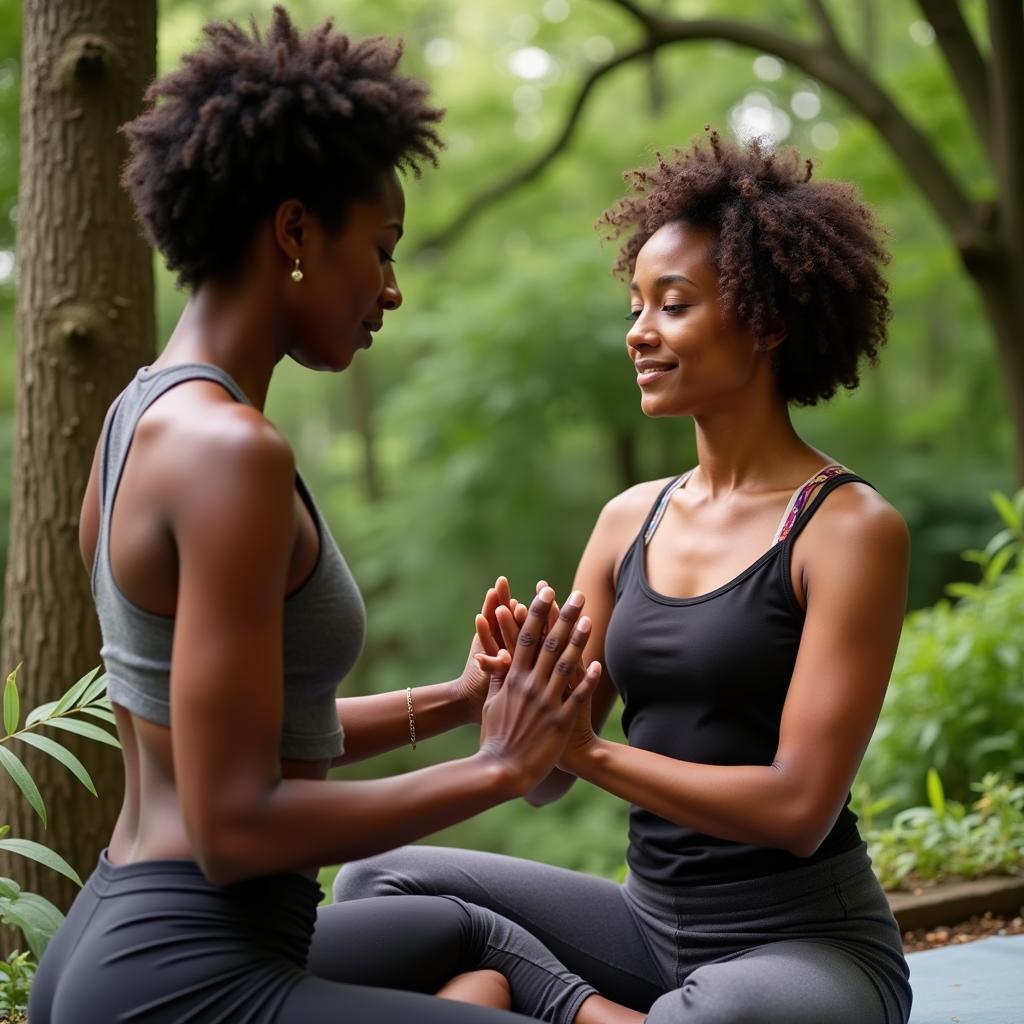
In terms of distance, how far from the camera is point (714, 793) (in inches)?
87.3

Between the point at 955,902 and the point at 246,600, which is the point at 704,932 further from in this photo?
the point at 955,902

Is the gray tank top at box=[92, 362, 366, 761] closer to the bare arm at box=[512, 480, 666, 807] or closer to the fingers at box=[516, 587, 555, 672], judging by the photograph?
the fingers at box=[516, 587, 555, 672]

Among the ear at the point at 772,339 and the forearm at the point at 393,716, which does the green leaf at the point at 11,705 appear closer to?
the forearm at the point at 393,716

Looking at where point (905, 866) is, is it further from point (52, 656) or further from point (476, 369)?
point (476, 369)

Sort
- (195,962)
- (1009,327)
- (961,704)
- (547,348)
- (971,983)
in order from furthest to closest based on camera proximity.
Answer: (547,348) < (1009,327) < (961,704) < (971,983) < (195,962)

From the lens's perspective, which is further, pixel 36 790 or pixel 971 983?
pixel 971 983

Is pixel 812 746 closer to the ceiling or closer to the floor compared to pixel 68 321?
closer to the floor

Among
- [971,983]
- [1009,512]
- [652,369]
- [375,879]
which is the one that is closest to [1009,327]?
[1009,512]

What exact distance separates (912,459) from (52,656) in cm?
954

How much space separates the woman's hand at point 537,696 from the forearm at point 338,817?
58 millimetres

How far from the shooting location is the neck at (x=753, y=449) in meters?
2.59

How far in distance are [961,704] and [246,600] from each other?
3.86 meters

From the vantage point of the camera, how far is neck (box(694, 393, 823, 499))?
8.50 feet

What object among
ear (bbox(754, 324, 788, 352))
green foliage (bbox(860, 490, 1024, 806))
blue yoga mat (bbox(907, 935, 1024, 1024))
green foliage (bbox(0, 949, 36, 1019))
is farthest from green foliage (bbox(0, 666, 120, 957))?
green foliage (bbox(860, 490, 1024, 806))
